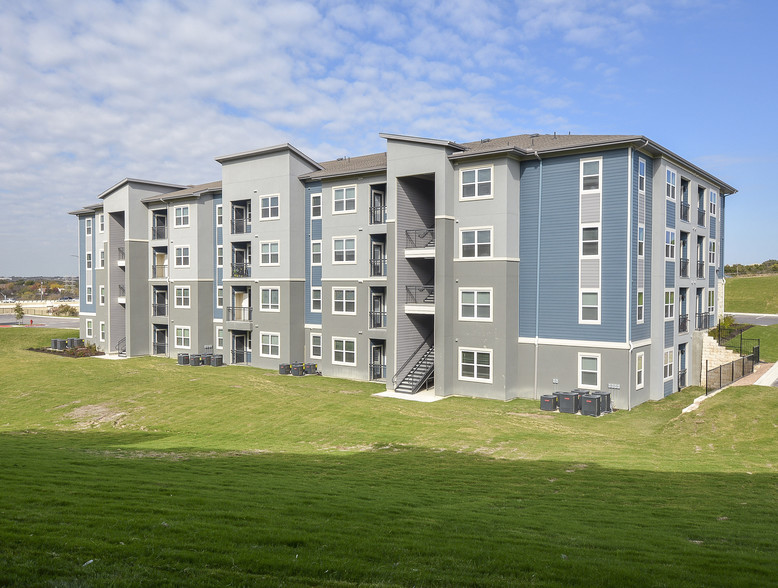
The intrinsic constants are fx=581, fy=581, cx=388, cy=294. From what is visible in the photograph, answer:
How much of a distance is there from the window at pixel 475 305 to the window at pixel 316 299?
13.3 m

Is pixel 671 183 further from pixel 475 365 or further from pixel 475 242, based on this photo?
pixel 475 365

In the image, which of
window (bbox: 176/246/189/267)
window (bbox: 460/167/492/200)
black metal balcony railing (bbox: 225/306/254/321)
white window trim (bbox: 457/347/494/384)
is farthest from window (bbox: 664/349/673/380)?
window (bbox: 176/246/189/267)

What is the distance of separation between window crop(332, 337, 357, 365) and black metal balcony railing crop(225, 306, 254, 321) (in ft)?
29.8

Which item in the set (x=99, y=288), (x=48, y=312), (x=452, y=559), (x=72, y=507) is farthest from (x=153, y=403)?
(x=48, y=312)

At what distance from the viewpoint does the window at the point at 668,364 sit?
33.5m

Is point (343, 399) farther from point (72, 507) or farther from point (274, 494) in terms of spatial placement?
point (72, 507)

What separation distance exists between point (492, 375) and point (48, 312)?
11232cm

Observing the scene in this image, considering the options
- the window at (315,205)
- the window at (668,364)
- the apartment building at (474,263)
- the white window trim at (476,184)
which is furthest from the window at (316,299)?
the window at (668,364)

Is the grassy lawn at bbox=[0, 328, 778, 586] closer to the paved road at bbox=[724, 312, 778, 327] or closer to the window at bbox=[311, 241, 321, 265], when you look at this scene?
the window at bbox=[311, 241, 321, 265]

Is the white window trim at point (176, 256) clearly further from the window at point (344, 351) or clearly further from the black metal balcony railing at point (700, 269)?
the black metal balcony railing at point (700, 269)

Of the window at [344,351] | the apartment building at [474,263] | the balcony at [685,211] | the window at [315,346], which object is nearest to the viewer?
the apartment building at [474,263]

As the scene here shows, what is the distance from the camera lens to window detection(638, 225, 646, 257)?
3102cm

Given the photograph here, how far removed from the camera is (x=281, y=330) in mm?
43750

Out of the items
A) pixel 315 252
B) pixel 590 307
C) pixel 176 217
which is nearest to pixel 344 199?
pixel 315 252
